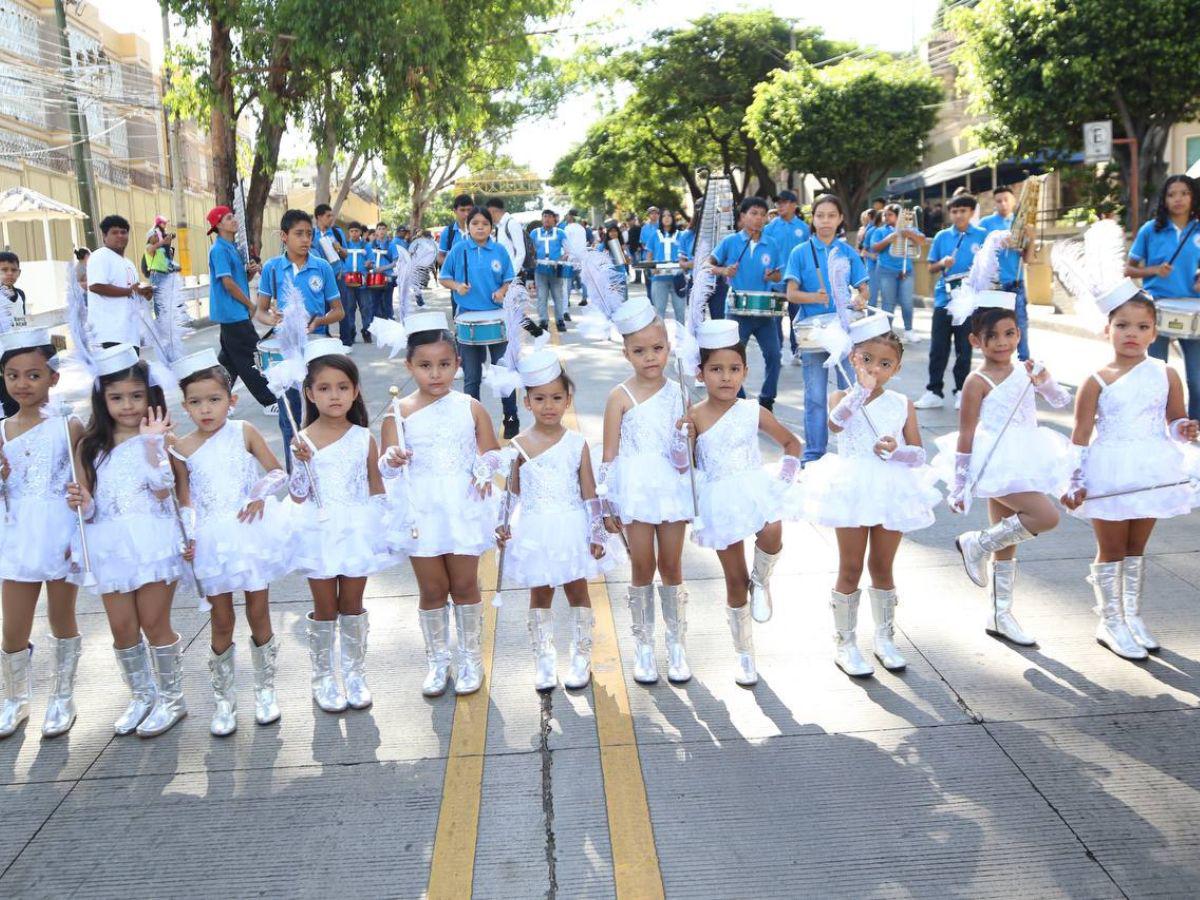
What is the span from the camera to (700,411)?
479cm

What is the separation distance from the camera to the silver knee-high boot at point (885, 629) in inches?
190

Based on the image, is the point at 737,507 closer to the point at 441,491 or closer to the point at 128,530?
the point at 441,491

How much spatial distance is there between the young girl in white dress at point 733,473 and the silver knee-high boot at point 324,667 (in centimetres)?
153

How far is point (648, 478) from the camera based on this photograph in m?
4.67

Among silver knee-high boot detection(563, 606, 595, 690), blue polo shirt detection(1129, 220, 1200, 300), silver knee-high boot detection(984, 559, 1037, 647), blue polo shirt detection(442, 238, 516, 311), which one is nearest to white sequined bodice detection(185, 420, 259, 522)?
silver knee-high boot detection(563, 606, 595, 690)

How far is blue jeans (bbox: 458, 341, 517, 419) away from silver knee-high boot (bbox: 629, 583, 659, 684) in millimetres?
5001

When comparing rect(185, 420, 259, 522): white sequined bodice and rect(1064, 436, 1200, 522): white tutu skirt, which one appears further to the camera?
rect(1064, 436, 1200, 522): white tutu skirt

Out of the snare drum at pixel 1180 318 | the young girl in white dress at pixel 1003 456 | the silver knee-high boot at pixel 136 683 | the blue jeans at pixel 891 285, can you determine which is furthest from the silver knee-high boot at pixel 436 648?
the blue jeans at pixel 891 285

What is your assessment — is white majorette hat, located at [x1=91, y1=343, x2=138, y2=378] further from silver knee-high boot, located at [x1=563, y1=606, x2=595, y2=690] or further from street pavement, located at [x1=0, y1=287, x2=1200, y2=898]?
silver knee-high boot, located at [x1=563, y1=606, x2=595, y2=690]

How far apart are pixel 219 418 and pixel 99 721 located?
1313 mm

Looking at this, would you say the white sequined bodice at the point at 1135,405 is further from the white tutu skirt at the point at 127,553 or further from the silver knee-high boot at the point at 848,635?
the white tutu skirt at the point at 127,553

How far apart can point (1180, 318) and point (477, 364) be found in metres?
5.33

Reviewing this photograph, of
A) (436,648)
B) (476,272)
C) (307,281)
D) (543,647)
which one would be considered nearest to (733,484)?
(543,647)

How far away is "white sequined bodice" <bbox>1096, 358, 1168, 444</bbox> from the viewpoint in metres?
4.91
